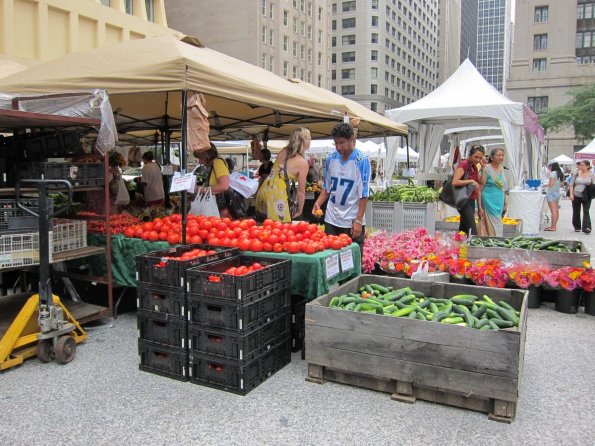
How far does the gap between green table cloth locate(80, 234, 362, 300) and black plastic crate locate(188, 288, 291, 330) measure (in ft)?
1.86

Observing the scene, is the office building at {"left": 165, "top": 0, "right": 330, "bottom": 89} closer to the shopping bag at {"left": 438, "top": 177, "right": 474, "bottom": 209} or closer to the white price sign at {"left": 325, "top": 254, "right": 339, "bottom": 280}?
the shopping bag at {"left": 438, "top": 177, "right": 474, "bottom": 209}

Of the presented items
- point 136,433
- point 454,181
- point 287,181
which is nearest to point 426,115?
point 454,181

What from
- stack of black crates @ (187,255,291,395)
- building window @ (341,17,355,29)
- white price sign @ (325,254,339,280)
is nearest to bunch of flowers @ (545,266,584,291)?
white price sign @ (325,254,339,280)

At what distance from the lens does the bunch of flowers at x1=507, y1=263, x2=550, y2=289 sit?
621 cm

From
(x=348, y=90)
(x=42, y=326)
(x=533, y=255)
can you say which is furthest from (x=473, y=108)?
(x=348, y=90)

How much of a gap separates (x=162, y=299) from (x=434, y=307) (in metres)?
2.23

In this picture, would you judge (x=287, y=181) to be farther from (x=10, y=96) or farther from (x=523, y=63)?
(x=523, y=63)

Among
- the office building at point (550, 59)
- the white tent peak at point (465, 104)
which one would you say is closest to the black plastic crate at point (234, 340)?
the white tent peak at point (465, 104)

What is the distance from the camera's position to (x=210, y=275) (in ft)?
12.8

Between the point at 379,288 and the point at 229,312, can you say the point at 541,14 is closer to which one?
the point at 379,288

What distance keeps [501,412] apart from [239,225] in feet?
10.4

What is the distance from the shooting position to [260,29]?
215 feet

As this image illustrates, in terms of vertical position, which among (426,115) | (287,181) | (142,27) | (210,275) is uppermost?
(142,27)

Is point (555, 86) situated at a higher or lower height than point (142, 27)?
higher
